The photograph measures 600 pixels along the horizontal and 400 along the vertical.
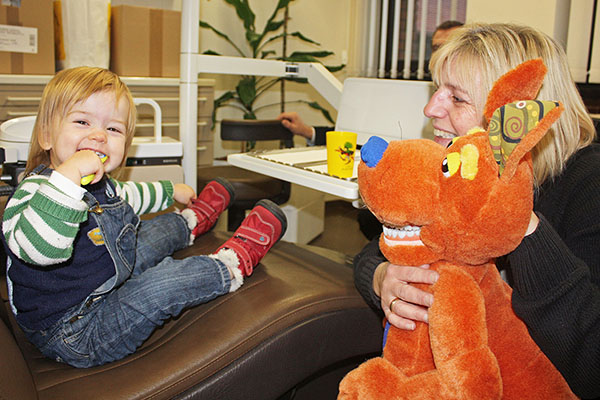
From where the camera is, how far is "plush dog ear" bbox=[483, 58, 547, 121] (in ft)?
2.15

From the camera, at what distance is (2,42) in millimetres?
2293

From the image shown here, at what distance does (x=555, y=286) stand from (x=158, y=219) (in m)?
1.04

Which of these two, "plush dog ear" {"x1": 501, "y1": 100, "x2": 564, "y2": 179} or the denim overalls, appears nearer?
"plush dog ear" {"x1": 501, "y1": 100, "x2": 564, "y2": 179}

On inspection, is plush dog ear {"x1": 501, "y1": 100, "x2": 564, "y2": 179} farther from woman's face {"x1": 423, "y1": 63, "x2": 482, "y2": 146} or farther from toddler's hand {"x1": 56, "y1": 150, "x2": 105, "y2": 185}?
toddler's hand {"x1": 56, "y1": 150, "x2": 105, "y2": 185}

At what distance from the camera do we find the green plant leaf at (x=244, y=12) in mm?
3463

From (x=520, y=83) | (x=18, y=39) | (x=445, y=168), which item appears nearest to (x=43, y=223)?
(x=445, y=168)

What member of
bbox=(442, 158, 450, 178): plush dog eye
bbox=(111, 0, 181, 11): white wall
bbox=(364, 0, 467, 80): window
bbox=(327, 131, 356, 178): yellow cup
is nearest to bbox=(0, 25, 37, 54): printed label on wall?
bbox=(111, 0, 181, 11): white wall

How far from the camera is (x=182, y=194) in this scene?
60.6 inches

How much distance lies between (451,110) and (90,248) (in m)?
0.79

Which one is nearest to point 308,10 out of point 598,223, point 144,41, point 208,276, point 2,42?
point 144,41

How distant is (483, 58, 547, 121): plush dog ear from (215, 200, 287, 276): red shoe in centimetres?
73

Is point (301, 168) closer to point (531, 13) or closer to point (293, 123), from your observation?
point (293, 123)

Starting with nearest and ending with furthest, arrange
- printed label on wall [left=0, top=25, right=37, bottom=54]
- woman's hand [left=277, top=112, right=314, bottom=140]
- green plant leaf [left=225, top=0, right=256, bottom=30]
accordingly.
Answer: woman's hand [left=277, top=112, right=314, bottom=140] < printed label on wall [left=0, top=25, right=37, bottom=54] < green plant leaf [left=225, top=0, right=256, bottom=30]

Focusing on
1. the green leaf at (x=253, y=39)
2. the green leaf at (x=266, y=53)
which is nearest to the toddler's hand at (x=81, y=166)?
the green leaf at (x=253, y=39)
